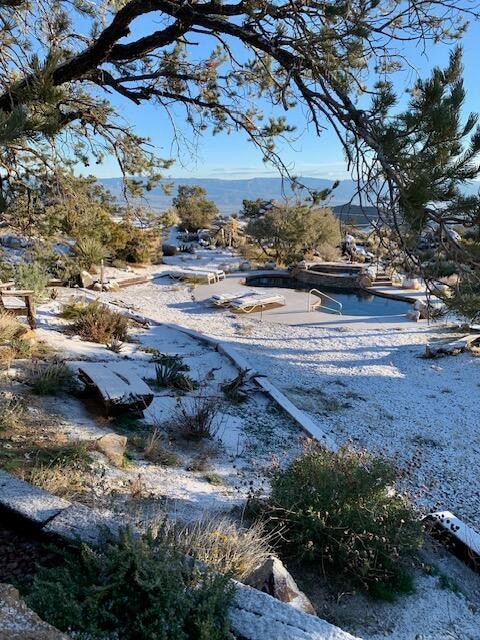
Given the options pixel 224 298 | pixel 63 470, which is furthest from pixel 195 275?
pixel 63 470

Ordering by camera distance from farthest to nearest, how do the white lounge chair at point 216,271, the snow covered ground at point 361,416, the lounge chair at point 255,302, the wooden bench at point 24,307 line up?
1. the white lounge chair at point 216,271
2. the lounge chair at point 255,302
3. the wooden bench at point 24,307
4. the snow covered ground at point 361,416

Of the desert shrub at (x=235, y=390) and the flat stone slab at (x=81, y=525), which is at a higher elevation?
the flat stone slab at (x=81, y=525)

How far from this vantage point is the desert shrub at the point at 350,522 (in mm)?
2764

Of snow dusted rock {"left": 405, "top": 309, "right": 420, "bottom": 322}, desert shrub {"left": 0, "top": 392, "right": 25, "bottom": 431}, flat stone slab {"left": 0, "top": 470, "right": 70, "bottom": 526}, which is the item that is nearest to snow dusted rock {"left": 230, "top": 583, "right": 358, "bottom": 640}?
flat stone slab {"left": 0, "top": 470, "right": 70, "bottom": 526}

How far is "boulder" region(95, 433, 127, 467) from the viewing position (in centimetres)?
356

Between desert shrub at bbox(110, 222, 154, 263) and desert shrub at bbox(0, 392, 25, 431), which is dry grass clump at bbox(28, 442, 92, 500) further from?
desert shrub at bbox(110, 222, 154, 263)

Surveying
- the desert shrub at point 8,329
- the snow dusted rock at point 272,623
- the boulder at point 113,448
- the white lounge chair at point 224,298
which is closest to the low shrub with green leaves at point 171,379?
the desert shrub at point 8,329

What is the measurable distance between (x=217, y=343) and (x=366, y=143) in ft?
20.5

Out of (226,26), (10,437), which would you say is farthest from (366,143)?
(10,437)

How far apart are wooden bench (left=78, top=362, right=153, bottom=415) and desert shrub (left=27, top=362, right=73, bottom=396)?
180 millimetres

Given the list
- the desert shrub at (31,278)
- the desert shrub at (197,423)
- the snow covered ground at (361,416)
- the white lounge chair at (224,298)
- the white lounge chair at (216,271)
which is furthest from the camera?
the white lounge chair at (216,271)

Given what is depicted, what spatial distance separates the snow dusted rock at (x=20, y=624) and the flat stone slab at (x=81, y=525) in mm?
555

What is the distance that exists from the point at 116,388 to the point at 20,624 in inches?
126

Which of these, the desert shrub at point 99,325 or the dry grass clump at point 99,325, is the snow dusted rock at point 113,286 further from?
the desert shrub at point 99,325
